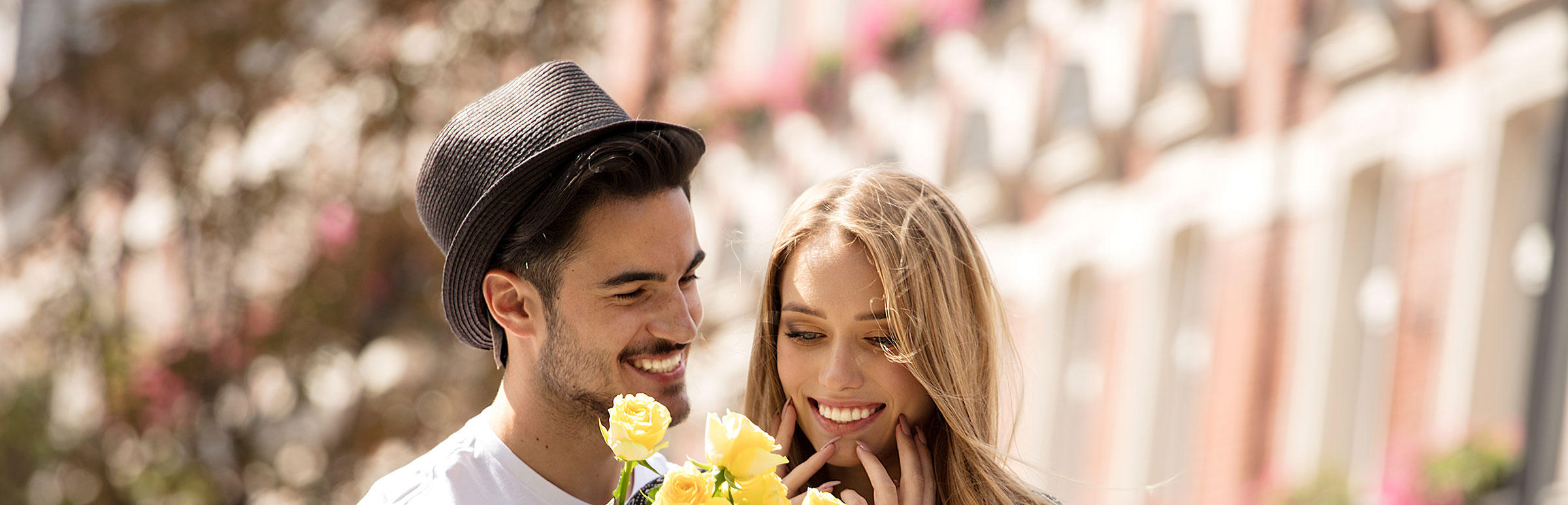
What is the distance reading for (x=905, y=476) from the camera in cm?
286

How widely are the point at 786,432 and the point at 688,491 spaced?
872 millimetres

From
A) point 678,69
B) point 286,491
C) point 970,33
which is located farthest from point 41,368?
point 970,33

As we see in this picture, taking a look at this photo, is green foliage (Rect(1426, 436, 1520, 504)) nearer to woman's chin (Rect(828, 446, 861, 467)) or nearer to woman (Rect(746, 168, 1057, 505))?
woman (Rect(746, 168, 1057, 505))

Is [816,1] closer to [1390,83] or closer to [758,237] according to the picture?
[1390,83]

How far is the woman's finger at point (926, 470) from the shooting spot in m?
2.85

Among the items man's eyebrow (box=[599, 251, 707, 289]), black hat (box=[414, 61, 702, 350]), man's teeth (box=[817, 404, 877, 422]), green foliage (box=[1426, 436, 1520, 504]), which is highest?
black hat (box=[414, 61, 702, 350])

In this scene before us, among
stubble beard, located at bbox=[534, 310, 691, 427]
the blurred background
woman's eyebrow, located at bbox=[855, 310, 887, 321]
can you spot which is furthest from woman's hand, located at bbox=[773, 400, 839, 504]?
the blurred background

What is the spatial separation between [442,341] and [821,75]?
6015 millimetres

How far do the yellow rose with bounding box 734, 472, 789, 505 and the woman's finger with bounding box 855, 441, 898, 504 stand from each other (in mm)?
611

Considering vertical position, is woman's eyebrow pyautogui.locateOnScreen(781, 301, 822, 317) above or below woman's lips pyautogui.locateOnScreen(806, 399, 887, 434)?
above

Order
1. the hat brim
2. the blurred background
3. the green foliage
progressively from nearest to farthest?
the hat brim → the green foliage → the blurred background

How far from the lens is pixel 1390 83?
885 cm

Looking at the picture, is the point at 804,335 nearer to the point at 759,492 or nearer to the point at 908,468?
the point at 908,468

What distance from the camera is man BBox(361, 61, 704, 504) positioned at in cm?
325
